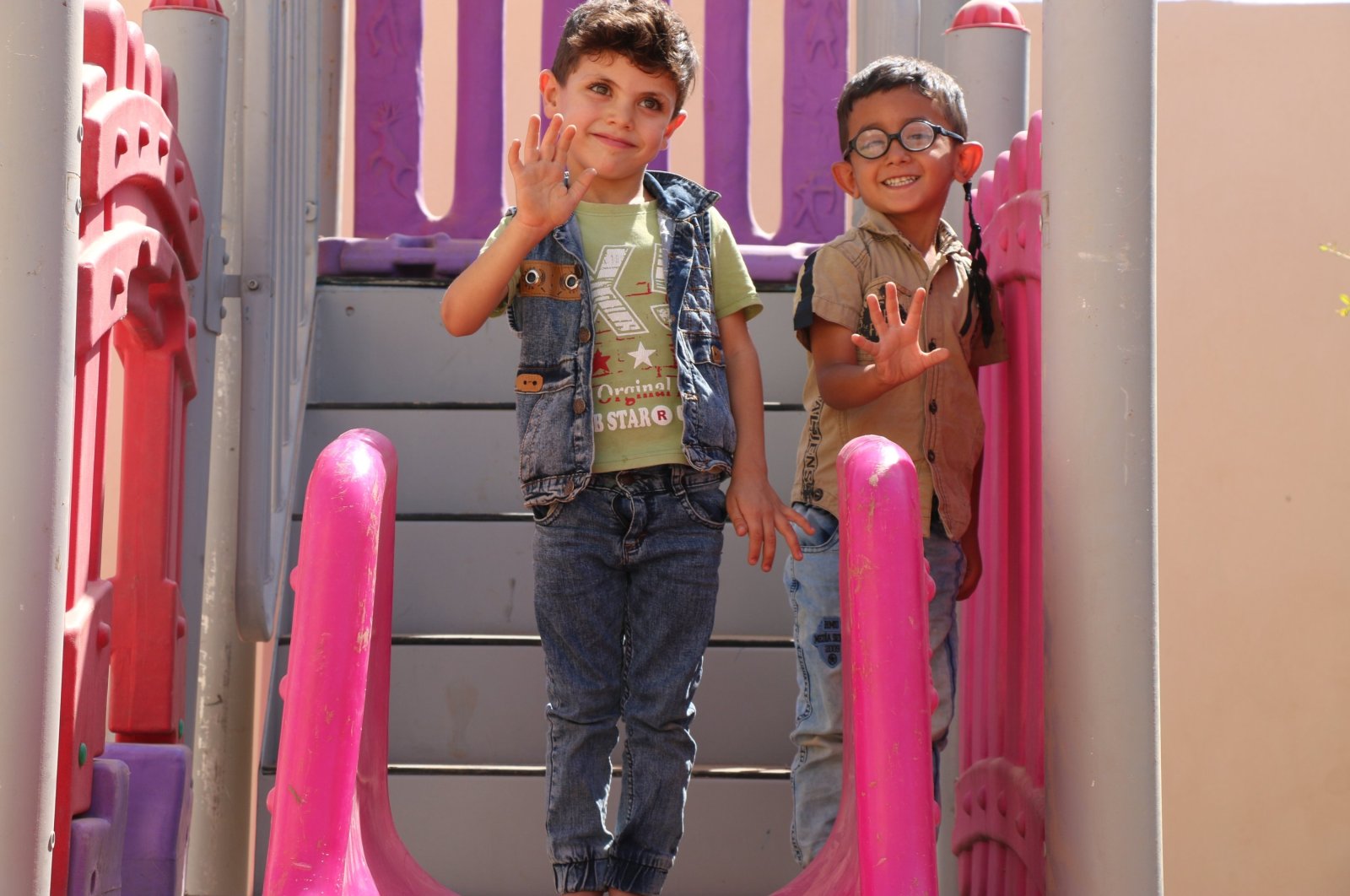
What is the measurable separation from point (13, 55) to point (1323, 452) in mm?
3867

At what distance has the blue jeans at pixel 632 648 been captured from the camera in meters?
1.75

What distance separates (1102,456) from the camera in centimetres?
155

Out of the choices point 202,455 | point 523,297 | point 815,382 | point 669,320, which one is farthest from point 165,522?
point 815,382

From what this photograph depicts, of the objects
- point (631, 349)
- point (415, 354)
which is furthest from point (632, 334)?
point (415, 354)

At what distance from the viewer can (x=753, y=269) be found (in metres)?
3.10

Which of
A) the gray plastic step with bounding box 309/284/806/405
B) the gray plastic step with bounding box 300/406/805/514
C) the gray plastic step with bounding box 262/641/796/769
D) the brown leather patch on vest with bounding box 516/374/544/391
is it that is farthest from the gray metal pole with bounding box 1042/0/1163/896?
the gray plastic step with bounding box 309/284/806/405

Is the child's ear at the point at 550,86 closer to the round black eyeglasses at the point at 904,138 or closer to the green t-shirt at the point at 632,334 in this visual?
the green t-shirt at the point at 632,334

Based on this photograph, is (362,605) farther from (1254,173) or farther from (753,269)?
(1254,173)

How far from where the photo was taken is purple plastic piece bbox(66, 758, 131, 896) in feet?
5.21

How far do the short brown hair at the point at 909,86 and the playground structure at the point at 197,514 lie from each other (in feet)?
0.34

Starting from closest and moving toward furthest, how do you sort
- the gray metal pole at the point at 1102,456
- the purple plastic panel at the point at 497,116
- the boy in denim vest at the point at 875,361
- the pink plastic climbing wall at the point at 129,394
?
the gray metal pole at the point at 1102,456, the pink plastic climbing wall at the point at 129,394, the boy in denim vest at the point at 875,361, the purple plastic panel at the point at 497,116

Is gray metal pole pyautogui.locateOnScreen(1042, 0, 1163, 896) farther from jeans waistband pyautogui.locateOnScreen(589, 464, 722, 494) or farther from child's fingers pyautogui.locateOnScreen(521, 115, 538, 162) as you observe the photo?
child's fingers pyautogui.locateOnScreen(521, 115, 538, 162)

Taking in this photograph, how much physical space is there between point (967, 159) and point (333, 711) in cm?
112

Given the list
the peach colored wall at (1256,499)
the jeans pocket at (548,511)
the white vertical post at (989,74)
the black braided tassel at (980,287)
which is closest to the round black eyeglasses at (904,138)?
the black braided tassel at (980,287)
